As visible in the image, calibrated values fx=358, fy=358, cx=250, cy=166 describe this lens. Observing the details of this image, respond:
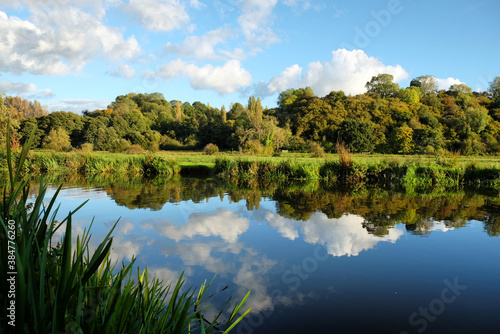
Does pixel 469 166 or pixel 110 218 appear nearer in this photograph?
pixel 110 218

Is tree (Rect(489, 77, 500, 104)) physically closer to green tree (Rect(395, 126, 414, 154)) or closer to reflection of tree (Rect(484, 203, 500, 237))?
green tree (Rect(395, 126, 414, 154))

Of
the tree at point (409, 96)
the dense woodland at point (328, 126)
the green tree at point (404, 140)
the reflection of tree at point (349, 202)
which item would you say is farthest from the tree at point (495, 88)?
the reflection of tree at point (349, 202)

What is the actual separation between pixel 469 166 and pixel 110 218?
1639 cm

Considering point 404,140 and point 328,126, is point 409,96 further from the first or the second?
point 328,126

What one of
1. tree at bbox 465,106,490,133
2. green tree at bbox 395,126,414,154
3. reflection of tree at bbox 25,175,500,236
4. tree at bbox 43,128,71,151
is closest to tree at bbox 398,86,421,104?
tree at bbox 465,106,490,133

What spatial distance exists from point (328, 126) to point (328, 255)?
121 feet

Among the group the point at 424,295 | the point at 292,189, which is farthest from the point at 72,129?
the point at 424,295

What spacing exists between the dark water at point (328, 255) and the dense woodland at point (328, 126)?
18845mm

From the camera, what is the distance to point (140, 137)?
4331 centimetres

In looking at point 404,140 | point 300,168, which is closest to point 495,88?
point 404,140

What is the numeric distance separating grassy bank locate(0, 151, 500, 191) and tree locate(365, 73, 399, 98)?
31684 millimetres

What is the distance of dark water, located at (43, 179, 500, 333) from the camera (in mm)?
4039

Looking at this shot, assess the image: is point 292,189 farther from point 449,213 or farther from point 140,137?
point 140,137

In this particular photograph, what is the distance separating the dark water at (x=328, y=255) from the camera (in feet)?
13.3
